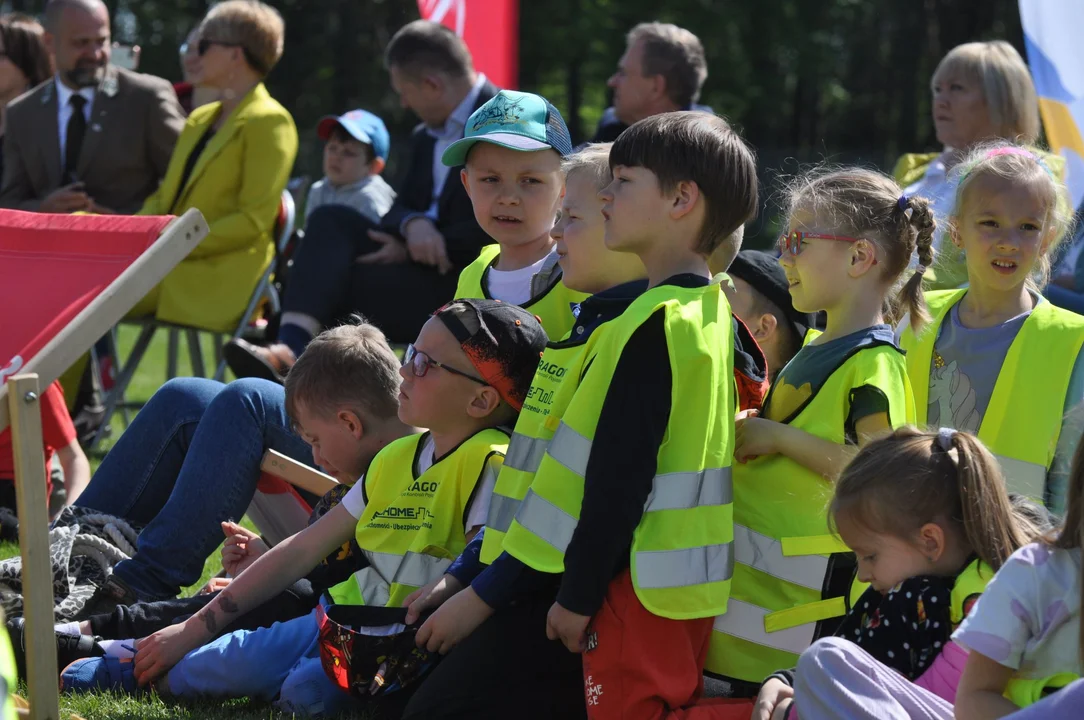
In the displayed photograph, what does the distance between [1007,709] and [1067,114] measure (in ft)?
13.2

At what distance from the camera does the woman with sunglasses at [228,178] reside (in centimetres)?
700

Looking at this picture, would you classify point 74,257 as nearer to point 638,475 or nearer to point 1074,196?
point 638,475

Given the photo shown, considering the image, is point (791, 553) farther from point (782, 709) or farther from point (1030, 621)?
point (1030, 621)

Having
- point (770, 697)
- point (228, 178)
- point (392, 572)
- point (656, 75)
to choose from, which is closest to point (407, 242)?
point (228, 178)

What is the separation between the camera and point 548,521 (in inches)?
114

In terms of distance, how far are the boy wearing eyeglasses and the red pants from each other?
594mm

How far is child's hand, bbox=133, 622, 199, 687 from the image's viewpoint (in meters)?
3.53

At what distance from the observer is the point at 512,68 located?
300 inches

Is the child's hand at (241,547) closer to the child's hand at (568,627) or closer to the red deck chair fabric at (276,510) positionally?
the red deck chair fabric at (276,510)

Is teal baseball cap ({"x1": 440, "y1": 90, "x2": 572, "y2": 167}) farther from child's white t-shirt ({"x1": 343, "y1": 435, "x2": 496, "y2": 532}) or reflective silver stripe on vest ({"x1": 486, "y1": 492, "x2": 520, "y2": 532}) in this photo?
reflective silver stripe on vest ({"x1": 486, "y1": 492, "x2": 520, "y2": 532})

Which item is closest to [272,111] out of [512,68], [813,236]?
[512,68]

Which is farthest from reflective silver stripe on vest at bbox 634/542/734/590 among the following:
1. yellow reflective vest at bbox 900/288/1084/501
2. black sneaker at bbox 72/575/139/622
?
black sneaker at bbox 72/575/139/622

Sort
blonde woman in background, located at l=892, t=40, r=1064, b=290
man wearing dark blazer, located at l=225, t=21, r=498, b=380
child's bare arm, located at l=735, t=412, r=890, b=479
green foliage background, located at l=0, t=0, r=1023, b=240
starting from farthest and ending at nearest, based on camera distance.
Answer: green foliage background, located at l=0, t=0, r=1023, b=240 < man wearing dark blazer, located at l=225, t=21, r=498, b=380 < blonde woman in background, located at l=892, t=40, r=1064, b=290 < child's bare arm, located at l=735, t=412, r=890, b=479

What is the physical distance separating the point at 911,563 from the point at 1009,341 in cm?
107
